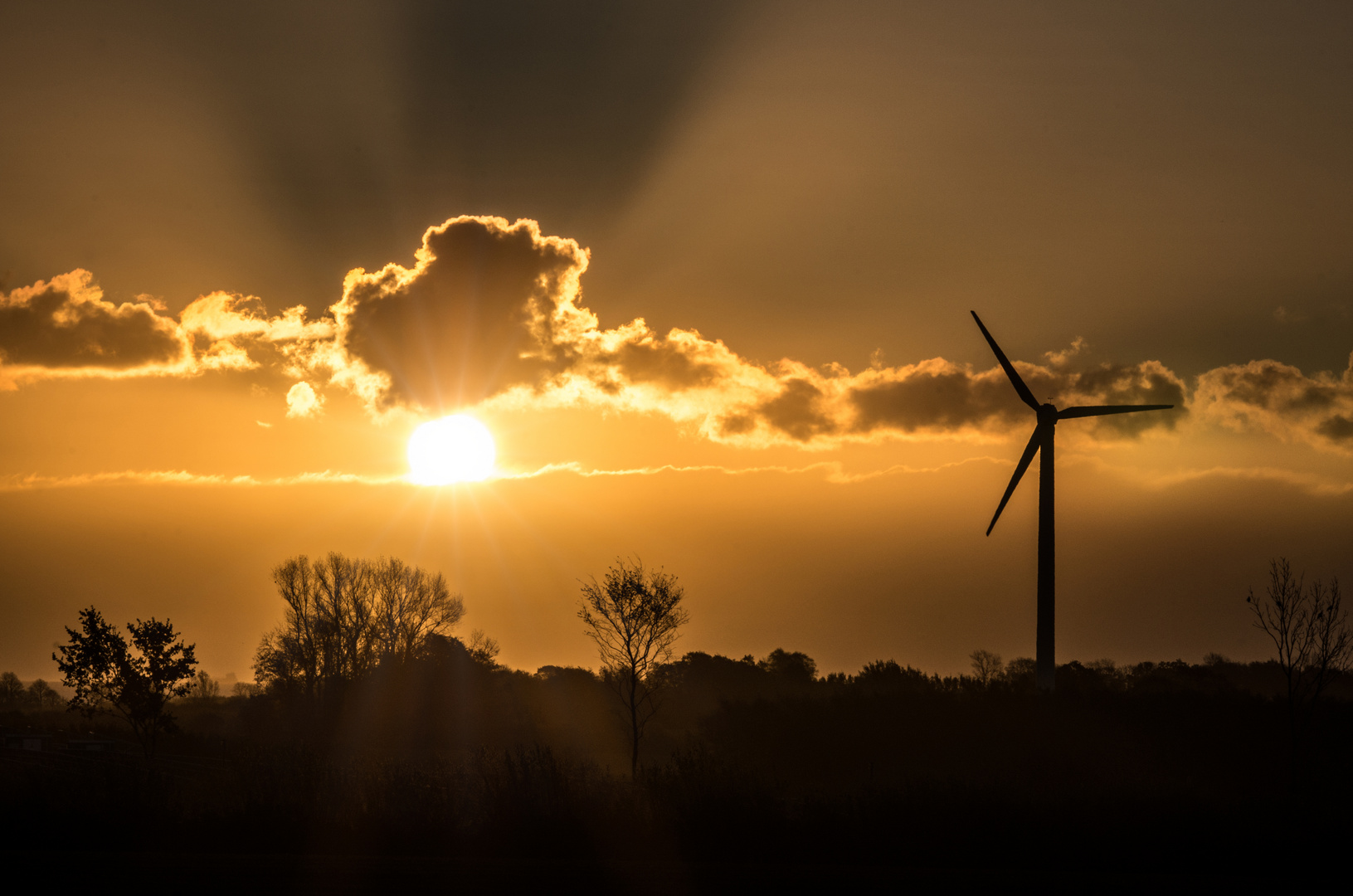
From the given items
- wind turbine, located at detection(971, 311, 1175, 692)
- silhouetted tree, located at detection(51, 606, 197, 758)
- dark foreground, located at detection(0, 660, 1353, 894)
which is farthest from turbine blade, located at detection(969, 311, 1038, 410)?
silhouetted tree, located at detection(51, 606, 197, 758)

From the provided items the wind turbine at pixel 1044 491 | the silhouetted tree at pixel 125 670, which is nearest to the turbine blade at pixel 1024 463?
the wind turbine at pixel 1044 491

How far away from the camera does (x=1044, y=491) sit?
46906 millimetres

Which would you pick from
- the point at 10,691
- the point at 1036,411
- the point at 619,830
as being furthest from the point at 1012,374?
the point at 10,691

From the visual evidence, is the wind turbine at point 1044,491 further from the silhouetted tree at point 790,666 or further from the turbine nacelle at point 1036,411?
the silhouetted tree at point 790,666

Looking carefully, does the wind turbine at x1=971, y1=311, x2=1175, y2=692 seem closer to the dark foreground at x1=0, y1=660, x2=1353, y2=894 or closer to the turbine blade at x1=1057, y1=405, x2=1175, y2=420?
the turbine blade at x1=1057, y1=405, x2=1175, y2=420

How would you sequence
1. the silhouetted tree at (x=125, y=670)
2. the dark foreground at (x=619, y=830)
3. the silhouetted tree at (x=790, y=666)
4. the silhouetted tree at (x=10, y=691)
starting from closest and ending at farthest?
the dark foreground at (x=619, y=830) < the silhouetted tree at (x=125, y=670) < the silhouetted tree at (x=790, y=666) < the silhouetted tree at (x=10, y=691)

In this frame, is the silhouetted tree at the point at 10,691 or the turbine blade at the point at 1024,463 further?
the silhouetted tree at the point at 10,691

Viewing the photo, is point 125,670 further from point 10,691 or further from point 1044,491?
point 10,691

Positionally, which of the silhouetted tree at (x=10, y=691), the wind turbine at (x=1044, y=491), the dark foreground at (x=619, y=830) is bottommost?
the silhouetted tree at (x=10, y=691)

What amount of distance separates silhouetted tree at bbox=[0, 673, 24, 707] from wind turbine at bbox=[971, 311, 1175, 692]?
145338 mm

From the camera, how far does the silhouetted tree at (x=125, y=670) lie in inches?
1551

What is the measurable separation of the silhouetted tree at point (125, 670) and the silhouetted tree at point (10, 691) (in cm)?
12036

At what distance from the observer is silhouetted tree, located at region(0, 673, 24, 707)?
469 feet

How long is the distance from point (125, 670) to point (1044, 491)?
141 feet
